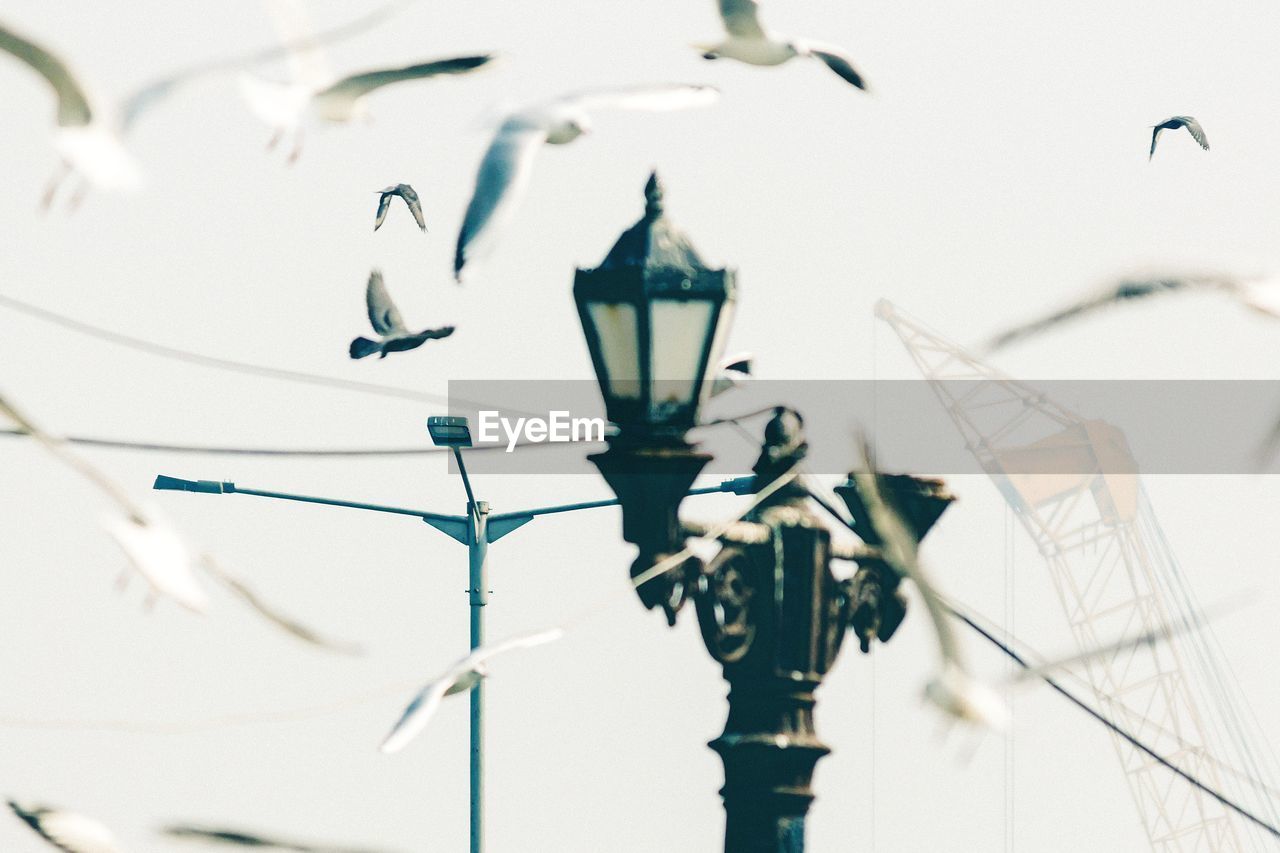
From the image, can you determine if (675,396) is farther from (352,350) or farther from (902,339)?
(902,339)

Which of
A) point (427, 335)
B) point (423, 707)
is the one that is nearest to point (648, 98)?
point (423, 707)

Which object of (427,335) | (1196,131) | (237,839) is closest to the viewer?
(237,839)

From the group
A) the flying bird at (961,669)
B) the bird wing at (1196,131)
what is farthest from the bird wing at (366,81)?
the bird wing at (1196,131)

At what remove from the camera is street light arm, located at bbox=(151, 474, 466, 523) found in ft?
91.4

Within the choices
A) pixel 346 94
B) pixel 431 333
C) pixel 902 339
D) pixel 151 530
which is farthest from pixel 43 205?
pixel 902 339

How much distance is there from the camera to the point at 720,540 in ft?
33.4

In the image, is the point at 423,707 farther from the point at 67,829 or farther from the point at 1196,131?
the point at 1196,131

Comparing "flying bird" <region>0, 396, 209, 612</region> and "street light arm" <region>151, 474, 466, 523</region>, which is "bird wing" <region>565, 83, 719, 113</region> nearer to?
"flying bird" <region>0, 396, 209, 612</region>

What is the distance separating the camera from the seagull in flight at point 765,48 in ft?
42.4

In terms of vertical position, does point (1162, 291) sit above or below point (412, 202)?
below

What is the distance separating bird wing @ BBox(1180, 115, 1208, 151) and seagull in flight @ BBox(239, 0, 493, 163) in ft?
69.1

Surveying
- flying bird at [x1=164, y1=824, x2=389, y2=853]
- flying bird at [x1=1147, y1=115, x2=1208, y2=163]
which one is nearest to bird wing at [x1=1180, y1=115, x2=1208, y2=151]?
flying bird at [x1=1147, y1=115, x2=1208, y2=163]

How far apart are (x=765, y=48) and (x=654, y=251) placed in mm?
3461

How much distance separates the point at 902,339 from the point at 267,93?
76.8 metres
